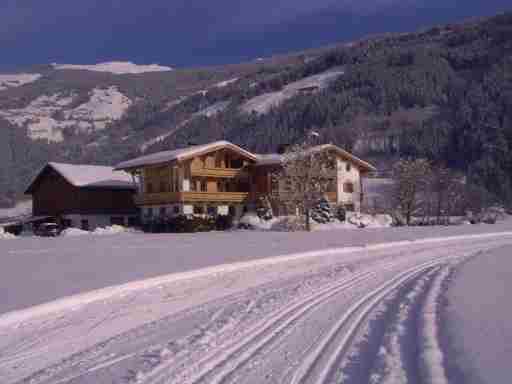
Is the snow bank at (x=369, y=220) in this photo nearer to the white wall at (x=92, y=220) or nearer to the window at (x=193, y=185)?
the window at (x=193, y=185)

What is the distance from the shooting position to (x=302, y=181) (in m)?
43.4

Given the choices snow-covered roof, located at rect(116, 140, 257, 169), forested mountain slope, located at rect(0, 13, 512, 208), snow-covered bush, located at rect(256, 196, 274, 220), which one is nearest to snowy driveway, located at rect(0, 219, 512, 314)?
snow-covered bush, located at rect(256, 196, 274, 220)

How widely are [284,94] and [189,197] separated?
141065 mm

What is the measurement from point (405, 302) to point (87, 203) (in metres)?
46.2

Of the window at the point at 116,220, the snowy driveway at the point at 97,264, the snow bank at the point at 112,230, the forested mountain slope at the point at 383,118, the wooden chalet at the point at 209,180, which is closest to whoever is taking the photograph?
the snowy driveway at the point at 97,264

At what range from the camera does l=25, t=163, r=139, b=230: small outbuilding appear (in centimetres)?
5406

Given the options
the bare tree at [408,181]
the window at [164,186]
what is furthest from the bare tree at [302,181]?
the bare tree at [408,181]

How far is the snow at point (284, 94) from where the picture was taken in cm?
17600

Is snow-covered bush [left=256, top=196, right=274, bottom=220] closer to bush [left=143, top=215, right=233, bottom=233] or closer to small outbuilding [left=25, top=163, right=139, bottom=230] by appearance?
bush [left=143, top=215, right=233, bottom=233]

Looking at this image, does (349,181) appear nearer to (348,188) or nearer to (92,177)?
(348,188)

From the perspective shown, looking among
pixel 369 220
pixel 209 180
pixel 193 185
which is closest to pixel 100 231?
pixel 193 185

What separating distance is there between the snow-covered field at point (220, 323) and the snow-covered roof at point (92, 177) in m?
36.4

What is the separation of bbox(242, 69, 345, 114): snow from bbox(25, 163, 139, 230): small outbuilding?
113919mm

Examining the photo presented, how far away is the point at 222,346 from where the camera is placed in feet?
25.7
